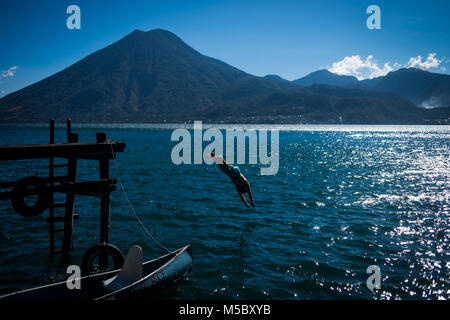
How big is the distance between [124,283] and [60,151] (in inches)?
197

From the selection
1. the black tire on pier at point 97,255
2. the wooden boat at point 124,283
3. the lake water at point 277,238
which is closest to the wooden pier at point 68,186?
the black tire on pier at point 97,255

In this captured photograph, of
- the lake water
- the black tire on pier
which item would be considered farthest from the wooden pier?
the lake water

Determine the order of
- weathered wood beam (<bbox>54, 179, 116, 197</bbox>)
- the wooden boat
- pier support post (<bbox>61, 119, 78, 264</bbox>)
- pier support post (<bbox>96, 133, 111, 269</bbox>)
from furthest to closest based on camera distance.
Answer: pier support post (<bbox>61, 119, 78, 264</bbox>) < pier support post (<bbox>96, 133, 111, 269</bbox>) < weathered wood beam (<bbox>54, 179, 116, 197</bbox>) < the wooden boat

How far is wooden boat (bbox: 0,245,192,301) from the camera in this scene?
8.10 meters

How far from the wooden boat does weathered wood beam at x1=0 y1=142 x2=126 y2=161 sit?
3972mm

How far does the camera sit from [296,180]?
1224 inches

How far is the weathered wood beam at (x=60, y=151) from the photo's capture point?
8.52 m

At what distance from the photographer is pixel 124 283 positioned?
907 cm

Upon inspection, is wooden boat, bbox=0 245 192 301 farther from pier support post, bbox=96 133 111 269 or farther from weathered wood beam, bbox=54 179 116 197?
weathered wood beam, bbox=54 179 116 197

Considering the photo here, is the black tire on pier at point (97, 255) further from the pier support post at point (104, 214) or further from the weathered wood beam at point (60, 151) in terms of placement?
the weathered wood beam at point (60, 151)

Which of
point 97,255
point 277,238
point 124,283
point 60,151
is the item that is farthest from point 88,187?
point 277,238
